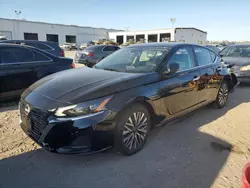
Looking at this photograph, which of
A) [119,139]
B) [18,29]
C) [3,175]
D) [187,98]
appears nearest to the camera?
[3,175]

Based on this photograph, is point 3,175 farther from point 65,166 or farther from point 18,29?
point 18,29

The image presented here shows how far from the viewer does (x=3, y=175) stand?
109 inches

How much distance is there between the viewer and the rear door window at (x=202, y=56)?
4707 mm

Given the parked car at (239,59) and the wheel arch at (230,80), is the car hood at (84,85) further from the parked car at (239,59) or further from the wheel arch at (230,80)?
the parked car at (239,59)

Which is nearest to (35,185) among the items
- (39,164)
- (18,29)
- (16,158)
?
(39,164)

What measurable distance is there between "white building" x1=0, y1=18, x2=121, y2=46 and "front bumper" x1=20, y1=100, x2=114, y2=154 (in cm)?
4911

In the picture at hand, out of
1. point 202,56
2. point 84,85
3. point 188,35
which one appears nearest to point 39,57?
point 84,85

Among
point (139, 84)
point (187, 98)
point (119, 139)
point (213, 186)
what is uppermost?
point (139, 84)

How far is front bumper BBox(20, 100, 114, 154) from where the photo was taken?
8.87 feet

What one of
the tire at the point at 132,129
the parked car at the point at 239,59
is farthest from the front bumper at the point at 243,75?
the tire at the point at 132,129

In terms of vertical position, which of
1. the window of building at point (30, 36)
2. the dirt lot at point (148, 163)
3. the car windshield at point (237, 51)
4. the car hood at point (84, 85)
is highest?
the window of building at point (30, 36)

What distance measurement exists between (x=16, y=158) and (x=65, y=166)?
736 mm

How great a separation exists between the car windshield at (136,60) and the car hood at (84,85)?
267 mm

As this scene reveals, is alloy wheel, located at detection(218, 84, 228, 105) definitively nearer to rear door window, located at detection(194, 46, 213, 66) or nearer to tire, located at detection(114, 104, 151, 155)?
rear door window, located at detection(194, 46, 213, 66)
